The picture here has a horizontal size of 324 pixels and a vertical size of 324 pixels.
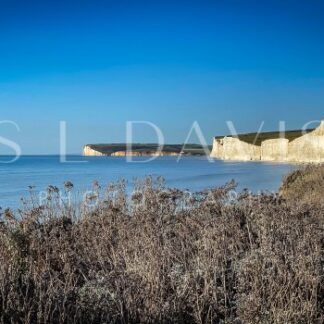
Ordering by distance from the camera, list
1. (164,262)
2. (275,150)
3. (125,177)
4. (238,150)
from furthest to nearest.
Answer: (238,150) → (275,150) → (125,177) → (164,262)

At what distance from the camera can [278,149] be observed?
295 ft

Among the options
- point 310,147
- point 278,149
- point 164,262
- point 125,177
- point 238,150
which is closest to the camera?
point 164,262

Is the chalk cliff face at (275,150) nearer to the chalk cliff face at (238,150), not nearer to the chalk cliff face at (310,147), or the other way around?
the chalk cliff face at (238,150)

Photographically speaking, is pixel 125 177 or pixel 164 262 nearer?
pixel 164 262

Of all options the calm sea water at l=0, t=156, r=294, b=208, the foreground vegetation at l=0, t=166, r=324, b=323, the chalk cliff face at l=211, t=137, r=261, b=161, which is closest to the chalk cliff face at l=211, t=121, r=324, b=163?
the chalk cliff face at l=211, t=137, r=261, b=161

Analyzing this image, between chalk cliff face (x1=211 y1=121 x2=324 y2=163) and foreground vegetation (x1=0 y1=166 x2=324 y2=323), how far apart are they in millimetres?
41976

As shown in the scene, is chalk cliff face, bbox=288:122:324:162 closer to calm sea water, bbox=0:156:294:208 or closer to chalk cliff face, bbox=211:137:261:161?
calm sea water, bbox=0:156:294:208

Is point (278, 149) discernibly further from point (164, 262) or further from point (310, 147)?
point (164, 262)

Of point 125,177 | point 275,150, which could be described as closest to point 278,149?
point 275,150

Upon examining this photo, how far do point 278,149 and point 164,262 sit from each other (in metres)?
86.6

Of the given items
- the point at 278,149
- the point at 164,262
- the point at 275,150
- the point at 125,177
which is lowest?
the point at 125,177

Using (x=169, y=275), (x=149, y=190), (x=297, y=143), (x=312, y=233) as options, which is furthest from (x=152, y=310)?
(x=297, y=143)

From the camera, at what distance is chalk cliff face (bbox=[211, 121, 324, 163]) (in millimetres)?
69250

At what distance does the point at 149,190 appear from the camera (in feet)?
33.5
